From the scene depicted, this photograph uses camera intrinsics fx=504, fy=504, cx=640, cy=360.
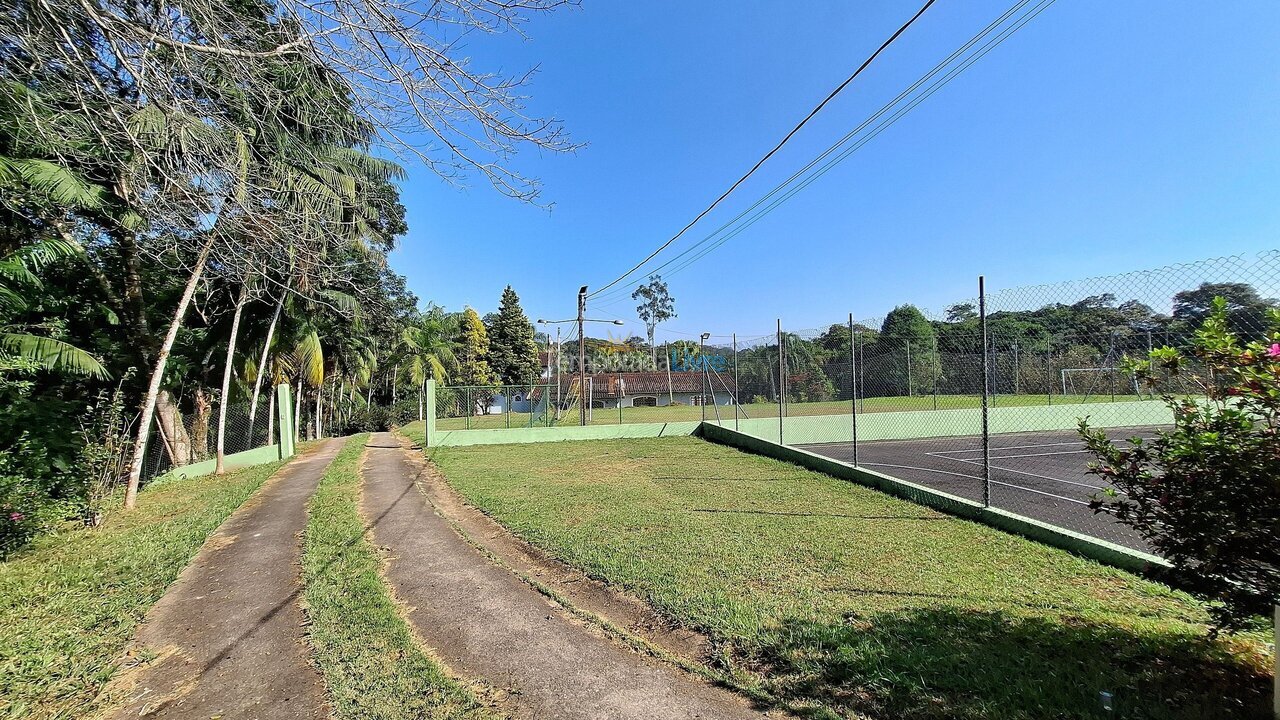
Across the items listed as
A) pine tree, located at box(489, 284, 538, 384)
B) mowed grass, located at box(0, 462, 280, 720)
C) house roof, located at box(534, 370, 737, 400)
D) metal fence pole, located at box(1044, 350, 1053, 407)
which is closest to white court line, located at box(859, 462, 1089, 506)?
metal fence pole, located at box(1044, 350, 1053, 407)

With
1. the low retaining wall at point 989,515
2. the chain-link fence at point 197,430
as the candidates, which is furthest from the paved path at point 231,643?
the chain-link fence at point 197,430

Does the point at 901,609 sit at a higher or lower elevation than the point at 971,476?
higher

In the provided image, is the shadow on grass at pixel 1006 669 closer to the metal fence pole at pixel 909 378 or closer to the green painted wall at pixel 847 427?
the metal fence pole at pixel 909 378

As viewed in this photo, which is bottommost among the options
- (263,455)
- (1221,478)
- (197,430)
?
(263,455)

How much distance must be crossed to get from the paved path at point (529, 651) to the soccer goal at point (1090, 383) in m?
8.49

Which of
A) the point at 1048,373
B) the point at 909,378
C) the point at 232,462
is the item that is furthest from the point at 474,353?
the point at 1048,373

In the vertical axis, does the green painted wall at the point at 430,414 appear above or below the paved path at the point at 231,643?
above

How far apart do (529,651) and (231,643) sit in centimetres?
203

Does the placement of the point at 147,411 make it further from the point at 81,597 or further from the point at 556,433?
the point at 556,433

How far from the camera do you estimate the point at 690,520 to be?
593cm

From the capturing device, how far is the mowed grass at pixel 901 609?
94.8 inches

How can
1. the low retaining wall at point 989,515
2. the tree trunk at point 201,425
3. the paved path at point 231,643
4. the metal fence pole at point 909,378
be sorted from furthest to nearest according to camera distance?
1. the tree trunk at point 201,425
2. the metal fence pole at point 909,378
3. the low retaining wall at point 989,515
4. the paved path at point 231,643

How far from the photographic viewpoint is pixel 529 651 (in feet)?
10.1

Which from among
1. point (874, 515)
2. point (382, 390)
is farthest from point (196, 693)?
point (382, 390)
